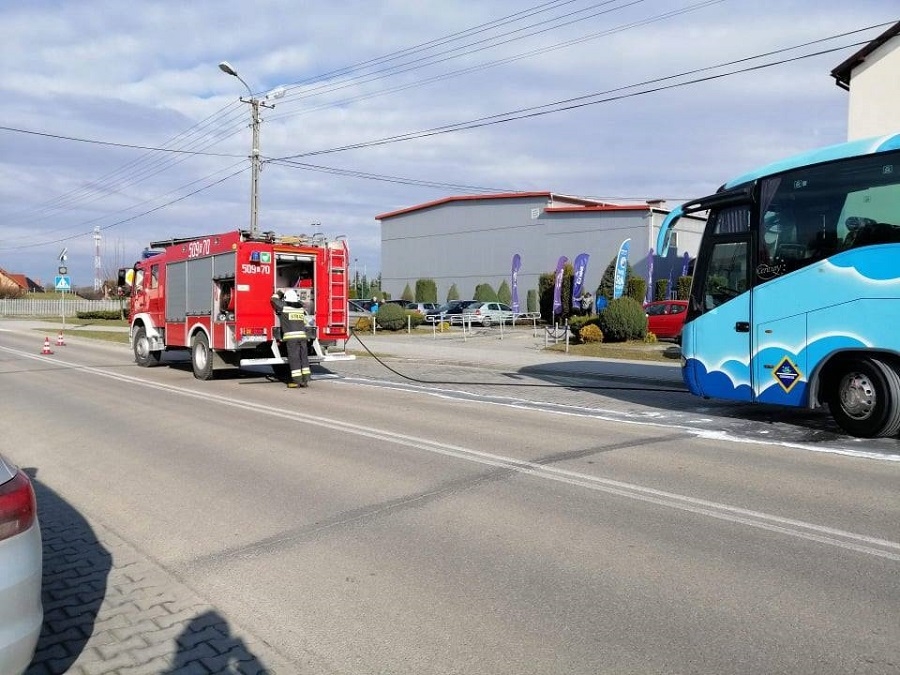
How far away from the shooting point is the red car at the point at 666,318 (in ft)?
90.6

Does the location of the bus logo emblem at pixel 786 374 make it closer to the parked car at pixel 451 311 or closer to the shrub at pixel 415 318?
the shrub at pixel 415 318

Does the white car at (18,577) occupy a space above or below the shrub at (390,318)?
below

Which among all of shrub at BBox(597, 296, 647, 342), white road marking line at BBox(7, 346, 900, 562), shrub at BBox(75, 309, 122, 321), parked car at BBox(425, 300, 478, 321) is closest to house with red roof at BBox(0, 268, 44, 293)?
shrub at BBox(75, 309, 122, 321)

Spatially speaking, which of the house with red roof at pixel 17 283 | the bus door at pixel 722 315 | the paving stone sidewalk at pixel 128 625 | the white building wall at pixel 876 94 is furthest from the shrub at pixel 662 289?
the house with red roof at pixel 17 283

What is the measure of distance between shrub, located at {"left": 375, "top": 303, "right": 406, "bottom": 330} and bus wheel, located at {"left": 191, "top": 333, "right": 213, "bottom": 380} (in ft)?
59.1

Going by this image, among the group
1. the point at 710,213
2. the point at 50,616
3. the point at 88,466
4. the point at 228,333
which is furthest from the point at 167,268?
the point at 50,616

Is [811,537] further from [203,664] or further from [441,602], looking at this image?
[203,664]

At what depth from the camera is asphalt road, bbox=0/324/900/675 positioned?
382 cm

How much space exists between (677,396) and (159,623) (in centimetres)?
1124

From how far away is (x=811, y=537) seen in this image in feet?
17.5

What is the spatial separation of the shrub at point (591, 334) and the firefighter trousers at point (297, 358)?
12560 millimetres

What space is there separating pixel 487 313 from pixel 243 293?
90.4 feet

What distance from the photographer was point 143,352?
1977 cm

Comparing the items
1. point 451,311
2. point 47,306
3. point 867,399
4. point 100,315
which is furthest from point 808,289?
point 47,306
